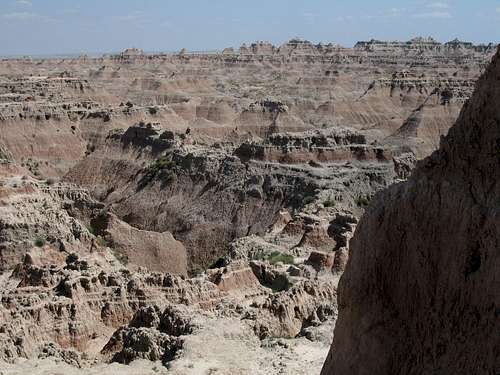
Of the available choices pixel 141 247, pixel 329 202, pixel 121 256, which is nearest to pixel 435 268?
pixel 121 256

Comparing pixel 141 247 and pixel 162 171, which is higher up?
pixel 162 171

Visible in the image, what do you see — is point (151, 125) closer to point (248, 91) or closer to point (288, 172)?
point (288, 172)

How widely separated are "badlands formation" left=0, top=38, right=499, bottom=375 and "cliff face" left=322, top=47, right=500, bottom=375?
0.12ft

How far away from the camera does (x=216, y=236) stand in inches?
1709

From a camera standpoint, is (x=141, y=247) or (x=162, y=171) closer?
(x=141, y=247)

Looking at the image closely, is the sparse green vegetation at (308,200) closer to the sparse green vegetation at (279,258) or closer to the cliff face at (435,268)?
the sparse green vegetation at (279,258)

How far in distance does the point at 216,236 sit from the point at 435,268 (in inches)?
1301

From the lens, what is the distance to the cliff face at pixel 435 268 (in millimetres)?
9781

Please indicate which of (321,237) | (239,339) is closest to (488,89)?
(239,339)

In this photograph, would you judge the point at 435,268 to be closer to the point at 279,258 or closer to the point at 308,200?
the point at 279,258

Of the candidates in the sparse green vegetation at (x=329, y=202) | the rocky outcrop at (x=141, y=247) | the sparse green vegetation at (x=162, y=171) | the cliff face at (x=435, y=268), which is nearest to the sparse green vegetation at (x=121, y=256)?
the rocky outcrop at (x=141, y=247)

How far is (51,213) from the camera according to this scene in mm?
34156

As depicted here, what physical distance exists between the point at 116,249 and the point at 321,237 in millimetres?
9940

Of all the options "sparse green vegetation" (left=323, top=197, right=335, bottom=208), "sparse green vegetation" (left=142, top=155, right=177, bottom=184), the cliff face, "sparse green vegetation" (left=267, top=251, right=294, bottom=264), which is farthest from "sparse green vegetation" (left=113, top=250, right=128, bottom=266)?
the cliff face
